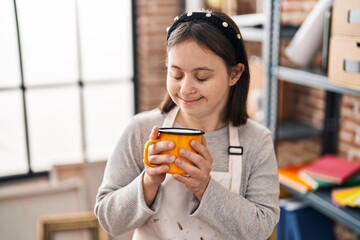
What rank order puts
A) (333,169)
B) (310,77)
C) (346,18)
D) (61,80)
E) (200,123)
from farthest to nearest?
(61,80), (333,169), (310,77), (346,18), (200,123)

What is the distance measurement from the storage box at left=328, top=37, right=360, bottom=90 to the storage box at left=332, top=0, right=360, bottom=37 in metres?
0.03

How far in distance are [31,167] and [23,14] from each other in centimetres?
103

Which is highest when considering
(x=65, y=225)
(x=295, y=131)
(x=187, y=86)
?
(x=187, y=86)

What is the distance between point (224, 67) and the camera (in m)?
1.16

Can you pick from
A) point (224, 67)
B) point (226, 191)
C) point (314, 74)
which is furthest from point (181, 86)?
point (314, 74)

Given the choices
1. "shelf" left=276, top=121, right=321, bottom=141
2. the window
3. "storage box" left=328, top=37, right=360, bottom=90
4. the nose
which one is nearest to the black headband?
the nose

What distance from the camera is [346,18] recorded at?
1614mm

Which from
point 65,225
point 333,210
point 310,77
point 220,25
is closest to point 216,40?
point 220,25

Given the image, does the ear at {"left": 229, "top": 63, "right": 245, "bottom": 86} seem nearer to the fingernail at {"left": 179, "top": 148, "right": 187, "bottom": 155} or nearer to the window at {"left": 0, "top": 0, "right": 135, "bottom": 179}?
the fingernail at {"left": 179, "top": 148, "right": 187, "bottom": 155}

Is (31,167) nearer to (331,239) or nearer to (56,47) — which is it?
(56,47)

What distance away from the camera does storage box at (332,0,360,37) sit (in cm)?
156

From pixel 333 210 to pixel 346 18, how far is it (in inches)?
29.8

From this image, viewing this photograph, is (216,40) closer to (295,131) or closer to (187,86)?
(187,86)

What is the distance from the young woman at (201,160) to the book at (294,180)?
0.84m
